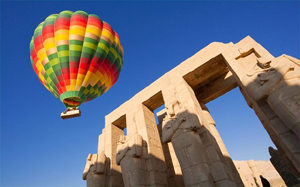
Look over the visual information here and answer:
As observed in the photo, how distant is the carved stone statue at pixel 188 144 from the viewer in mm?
5555

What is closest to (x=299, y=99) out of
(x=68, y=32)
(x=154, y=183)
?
(x=154, y=183)

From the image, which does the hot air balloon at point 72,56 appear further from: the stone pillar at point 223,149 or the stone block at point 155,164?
the stone pillar at point 223,149

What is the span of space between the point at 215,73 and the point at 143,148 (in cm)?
577

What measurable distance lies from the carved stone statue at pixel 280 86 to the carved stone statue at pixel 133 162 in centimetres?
523

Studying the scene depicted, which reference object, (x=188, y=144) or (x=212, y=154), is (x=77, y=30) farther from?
(x=212, y=154)

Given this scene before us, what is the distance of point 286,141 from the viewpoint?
5.22 metres

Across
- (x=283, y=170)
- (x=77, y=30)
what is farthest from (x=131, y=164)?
(x=77, y=30)

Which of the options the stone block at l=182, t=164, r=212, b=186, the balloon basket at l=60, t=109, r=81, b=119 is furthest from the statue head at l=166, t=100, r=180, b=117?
the balloon basket at l=60, t=109, r=81, b=119

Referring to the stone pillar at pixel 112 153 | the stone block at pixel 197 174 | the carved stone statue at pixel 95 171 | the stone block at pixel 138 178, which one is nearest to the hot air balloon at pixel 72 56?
the stone pillar at pixel 112 153

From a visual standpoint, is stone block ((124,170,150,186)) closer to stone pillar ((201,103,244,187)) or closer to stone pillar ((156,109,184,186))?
stone pillar ((156,109,184,186))

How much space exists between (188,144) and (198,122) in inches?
34.2

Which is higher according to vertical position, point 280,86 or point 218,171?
point 280,86

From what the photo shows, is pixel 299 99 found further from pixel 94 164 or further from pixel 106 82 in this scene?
pixel 106 82

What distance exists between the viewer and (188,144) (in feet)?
A: 19.6
